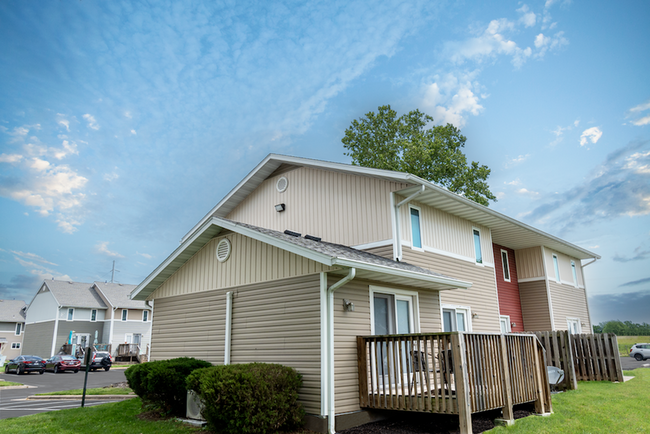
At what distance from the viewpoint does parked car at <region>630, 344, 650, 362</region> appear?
33.4 metres

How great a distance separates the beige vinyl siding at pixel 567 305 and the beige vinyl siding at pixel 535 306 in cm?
45

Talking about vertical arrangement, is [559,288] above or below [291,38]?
below

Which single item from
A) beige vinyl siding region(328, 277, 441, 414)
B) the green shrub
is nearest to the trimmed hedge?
the green shrub

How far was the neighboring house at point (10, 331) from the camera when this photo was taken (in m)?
49.2

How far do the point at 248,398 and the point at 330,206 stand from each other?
6718 millimetres

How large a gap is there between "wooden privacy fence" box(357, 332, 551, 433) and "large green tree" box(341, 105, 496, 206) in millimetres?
17007

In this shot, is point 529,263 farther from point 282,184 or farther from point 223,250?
point 223,250

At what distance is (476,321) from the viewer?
46.0ft

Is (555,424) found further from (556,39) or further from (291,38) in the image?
(291,38)

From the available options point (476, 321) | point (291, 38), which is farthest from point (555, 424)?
point (291, 38)

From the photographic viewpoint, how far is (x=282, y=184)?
14273mm

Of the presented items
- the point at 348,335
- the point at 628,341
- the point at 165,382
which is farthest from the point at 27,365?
the point at 628,341

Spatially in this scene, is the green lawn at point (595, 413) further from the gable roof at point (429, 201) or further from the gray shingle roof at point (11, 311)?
the gray shingle roof at point (11, 311)

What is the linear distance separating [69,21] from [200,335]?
1648 cm
